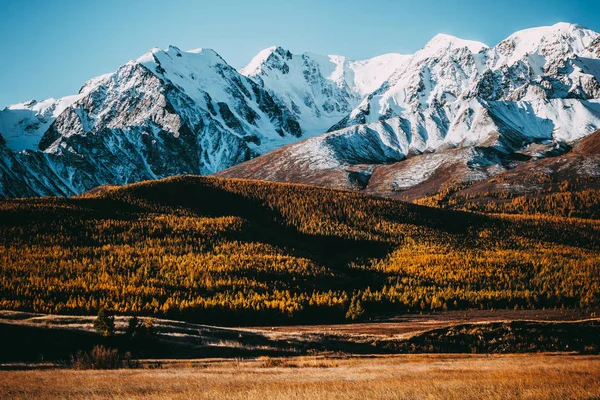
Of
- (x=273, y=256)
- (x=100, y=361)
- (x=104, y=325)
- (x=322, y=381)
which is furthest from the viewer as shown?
(x=273, y=256)

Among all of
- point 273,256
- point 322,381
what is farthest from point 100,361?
point 273,256

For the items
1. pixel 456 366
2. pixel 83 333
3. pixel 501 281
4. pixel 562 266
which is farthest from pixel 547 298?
pixel 83 333

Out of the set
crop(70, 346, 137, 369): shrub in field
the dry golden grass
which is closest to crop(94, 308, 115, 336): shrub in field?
crop(70, 346, 137, 369): shrub in field

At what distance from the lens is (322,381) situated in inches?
1165

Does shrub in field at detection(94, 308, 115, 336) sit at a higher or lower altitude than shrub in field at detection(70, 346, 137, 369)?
higher

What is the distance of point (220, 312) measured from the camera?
76312 millimetres

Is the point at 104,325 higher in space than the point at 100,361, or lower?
higher

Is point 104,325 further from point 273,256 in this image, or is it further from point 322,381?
point 273,256

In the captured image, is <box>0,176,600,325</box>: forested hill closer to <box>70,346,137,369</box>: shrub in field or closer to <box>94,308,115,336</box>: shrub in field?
<box>94,308,115,336</box>: shrub in field

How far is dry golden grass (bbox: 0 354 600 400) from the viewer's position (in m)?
25.0

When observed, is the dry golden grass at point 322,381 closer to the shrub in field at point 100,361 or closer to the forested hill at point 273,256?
the shrub in field at point 100,361

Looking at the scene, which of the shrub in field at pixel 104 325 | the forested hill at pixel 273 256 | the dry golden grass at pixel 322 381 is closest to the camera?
the dry golden grass at pixel 322 381

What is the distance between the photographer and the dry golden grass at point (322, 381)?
25.0 meters

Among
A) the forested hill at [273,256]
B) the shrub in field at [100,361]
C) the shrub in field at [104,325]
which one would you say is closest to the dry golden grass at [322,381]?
the shrub in field at [100,361]
